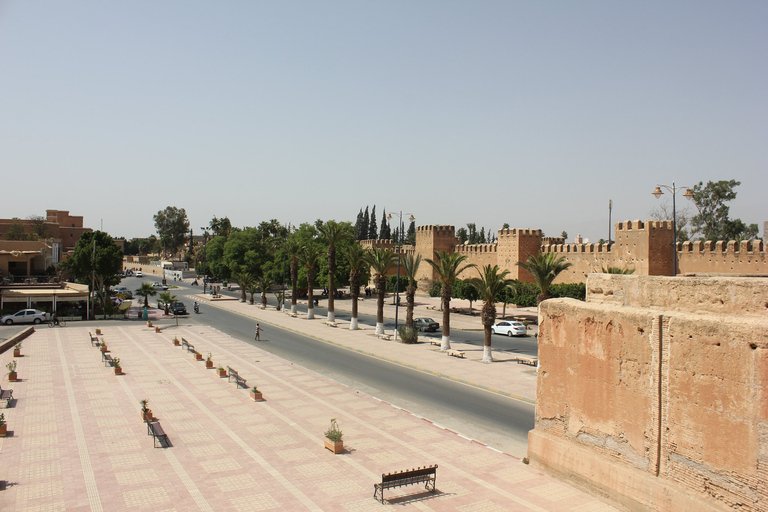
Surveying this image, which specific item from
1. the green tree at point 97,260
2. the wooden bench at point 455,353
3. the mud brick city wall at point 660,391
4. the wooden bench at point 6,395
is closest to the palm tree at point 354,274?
the wooden bench at point 455,353

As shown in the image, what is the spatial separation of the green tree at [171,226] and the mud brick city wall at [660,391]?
4469 inches

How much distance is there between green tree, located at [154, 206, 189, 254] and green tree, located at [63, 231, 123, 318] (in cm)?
7571

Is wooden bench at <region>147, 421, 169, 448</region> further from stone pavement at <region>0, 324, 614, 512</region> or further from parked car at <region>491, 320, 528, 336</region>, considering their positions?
parked car at <region>491, 320, 528, 336</region>

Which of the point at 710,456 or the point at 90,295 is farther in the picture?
the point at 90,295

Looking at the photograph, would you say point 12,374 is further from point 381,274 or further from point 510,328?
point 510,328

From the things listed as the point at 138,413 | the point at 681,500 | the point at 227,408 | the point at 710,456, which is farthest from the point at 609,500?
the point at 138,413

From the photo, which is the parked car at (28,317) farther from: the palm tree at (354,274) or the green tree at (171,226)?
the green tree at (171,226)

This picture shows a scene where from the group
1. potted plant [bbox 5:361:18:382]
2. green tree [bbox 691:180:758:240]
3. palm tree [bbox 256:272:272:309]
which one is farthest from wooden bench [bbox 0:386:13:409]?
→ green tree [bbox 691:180:758:240]

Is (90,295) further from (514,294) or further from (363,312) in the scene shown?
(514,294)

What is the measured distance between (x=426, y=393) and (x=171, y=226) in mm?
105991

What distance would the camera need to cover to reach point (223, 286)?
77.4 meters

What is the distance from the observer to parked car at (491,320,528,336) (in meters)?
35.0

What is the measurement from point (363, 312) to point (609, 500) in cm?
3848

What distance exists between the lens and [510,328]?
115 ft
